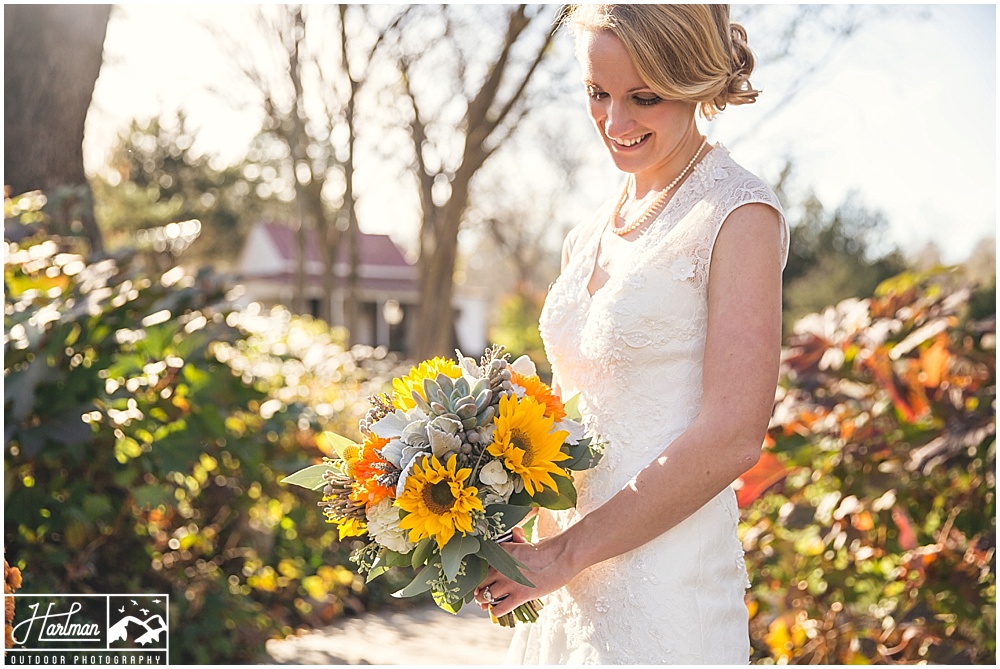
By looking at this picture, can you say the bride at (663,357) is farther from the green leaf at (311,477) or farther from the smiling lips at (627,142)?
the green leaf at (311,477)

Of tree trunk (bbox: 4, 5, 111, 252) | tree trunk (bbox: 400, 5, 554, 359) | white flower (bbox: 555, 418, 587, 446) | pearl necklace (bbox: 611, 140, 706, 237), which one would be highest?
tree trunk (bbox: 400, 5, 554, 359)

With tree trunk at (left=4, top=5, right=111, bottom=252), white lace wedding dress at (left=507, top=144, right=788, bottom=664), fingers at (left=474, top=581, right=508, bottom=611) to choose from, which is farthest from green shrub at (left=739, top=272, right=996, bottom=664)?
tree trunk at (left=4, top=5, right=111, bottom=252)

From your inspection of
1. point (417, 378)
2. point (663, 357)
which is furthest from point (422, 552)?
point (663, 357)

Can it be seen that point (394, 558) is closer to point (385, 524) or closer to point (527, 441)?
point (385, 524)

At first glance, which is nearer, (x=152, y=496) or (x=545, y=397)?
(x=545, y=397)

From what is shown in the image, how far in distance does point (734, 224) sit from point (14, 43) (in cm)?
414

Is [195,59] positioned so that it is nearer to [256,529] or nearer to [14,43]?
[14,43]

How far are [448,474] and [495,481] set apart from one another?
0.07 metres

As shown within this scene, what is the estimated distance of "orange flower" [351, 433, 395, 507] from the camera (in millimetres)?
1318

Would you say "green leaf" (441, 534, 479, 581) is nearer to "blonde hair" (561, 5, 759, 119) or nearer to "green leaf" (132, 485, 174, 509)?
"blonde hair" (561, 5, 759, 119)

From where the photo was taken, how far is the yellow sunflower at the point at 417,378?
1.42 metres

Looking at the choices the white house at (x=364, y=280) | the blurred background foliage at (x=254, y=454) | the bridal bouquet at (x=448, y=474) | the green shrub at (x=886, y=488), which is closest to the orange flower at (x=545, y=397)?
the bridal bouquet at (x=448, y=474)

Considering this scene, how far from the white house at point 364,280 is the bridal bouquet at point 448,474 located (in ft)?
54.3

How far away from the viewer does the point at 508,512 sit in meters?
1.39
